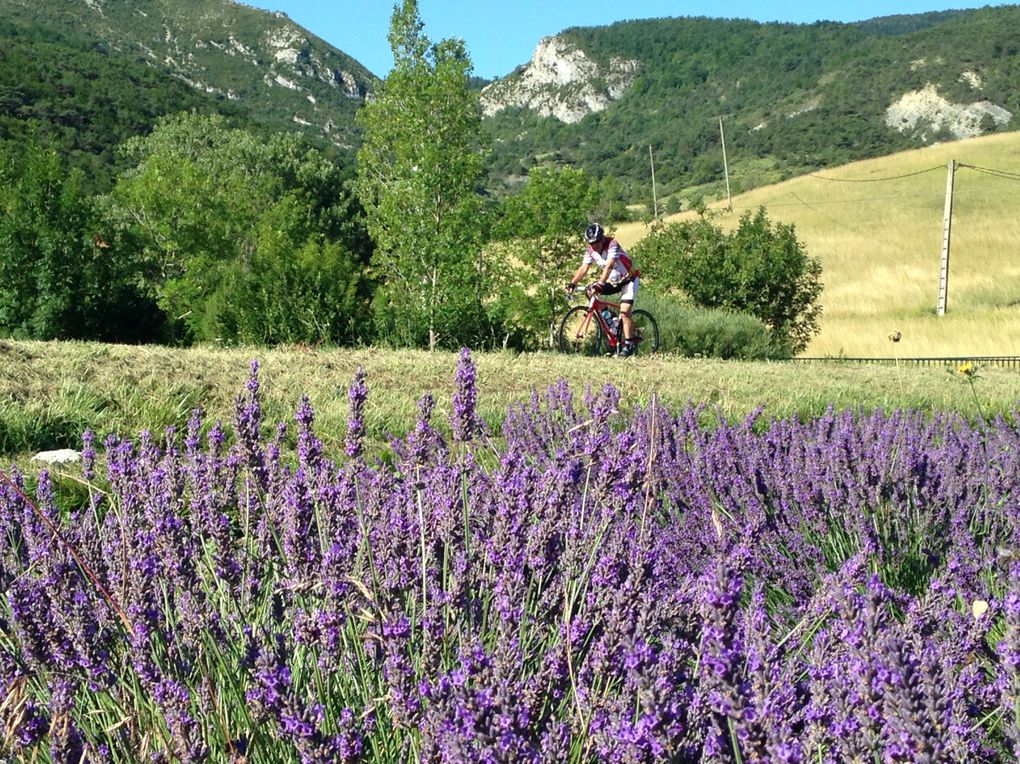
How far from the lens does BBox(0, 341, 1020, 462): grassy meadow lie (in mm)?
4918

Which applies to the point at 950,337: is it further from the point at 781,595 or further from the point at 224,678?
the point at 224,678

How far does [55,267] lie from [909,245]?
4078 centimetres

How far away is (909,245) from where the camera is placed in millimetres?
42250

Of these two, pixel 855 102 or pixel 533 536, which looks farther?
pixel 855 102

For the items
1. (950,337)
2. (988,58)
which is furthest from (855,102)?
(950,337)

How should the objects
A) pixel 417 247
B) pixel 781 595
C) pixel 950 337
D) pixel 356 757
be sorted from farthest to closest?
pixel 950 337
pixel 417 247
pixel 781 595
pixel 356 757

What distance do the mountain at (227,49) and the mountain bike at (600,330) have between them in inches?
4199

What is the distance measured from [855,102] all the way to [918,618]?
368 feet

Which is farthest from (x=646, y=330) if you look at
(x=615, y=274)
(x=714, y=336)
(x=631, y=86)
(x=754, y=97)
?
(x=631, y=86)

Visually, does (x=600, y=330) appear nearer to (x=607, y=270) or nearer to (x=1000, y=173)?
(x=607, y=270)

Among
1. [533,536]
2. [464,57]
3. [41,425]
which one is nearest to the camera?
[533,536]

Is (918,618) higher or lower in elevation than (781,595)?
higher

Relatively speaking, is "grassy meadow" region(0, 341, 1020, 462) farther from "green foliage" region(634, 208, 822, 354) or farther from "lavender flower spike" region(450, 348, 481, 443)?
"green foliage" region(634, 208, 822, 354)

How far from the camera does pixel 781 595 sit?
118 inches
